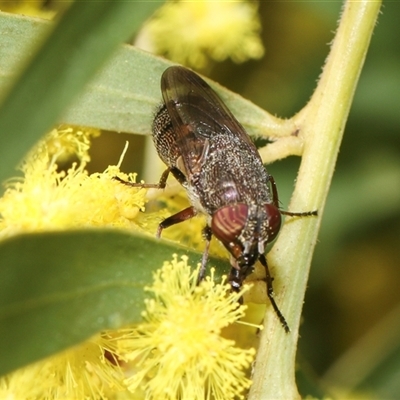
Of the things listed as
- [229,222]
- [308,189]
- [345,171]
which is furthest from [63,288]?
[345,171]

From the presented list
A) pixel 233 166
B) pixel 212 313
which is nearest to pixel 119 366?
pixel 212 313

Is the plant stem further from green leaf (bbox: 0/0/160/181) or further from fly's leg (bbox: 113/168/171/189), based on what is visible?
green leaf (bbox: 0/0/160/181)

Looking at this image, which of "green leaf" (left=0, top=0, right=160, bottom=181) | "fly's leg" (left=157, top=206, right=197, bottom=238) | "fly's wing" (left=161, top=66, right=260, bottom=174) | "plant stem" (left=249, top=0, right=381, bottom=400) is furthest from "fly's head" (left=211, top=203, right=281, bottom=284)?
"green leaf" (left=0, top=0, right=160, bottom=181)

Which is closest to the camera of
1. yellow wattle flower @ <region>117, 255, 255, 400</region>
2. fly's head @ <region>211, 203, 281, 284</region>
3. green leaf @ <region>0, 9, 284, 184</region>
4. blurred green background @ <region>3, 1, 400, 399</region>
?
yellow wattle flower @ <region>117, 255, 255, 400</region>

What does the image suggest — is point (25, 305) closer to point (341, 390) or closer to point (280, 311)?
point (280, 311)

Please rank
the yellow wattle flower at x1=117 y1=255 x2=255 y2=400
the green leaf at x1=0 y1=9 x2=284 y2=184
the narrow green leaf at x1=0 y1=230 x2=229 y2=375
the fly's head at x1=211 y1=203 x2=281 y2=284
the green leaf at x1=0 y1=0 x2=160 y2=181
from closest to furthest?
the green leaf at x1=0 y1=0 x2=160 y2=181, the narrow green leaf at x1=0 y1=230 x2=229 y2=375, the yellow wattle flower at x1=117 y1=255 x2=255 y2=400, the fly's head at x1=211 y1=203 x2=281 y2=284, the green leaf at x1=0 y1=9 x2=284 y2=184

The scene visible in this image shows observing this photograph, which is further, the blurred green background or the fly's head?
the blurred green background
